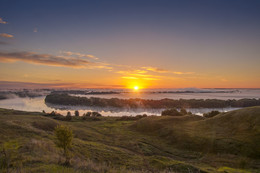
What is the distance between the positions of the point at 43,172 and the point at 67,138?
4.21 meters

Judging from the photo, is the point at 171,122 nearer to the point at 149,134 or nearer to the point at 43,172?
the point at 149,134

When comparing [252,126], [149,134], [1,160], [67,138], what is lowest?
[149,134]

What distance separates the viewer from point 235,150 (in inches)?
1340

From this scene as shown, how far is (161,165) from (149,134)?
3331 centimetres

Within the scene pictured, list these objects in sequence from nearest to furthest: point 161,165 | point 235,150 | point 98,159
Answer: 1. point 161,165
2. point 98,159
3. point 235,150

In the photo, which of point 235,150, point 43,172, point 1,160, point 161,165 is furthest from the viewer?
point 235,150

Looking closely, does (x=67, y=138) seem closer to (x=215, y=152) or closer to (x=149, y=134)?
(x=215, y=152)

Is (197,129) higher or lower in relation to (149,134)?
higher

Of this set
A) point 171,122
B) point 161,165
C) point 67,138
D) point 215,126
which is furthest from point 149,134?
point 67,138

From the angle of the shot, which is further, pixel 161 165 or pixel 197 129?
pixel 197 129

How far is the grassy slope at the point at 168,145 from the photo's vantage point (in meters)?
20.6

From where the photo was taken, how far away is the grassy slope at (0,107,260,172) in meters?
20.6

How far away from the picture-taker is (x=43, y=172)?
36.2 feet

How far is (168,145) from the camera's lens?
42094 millimetres
